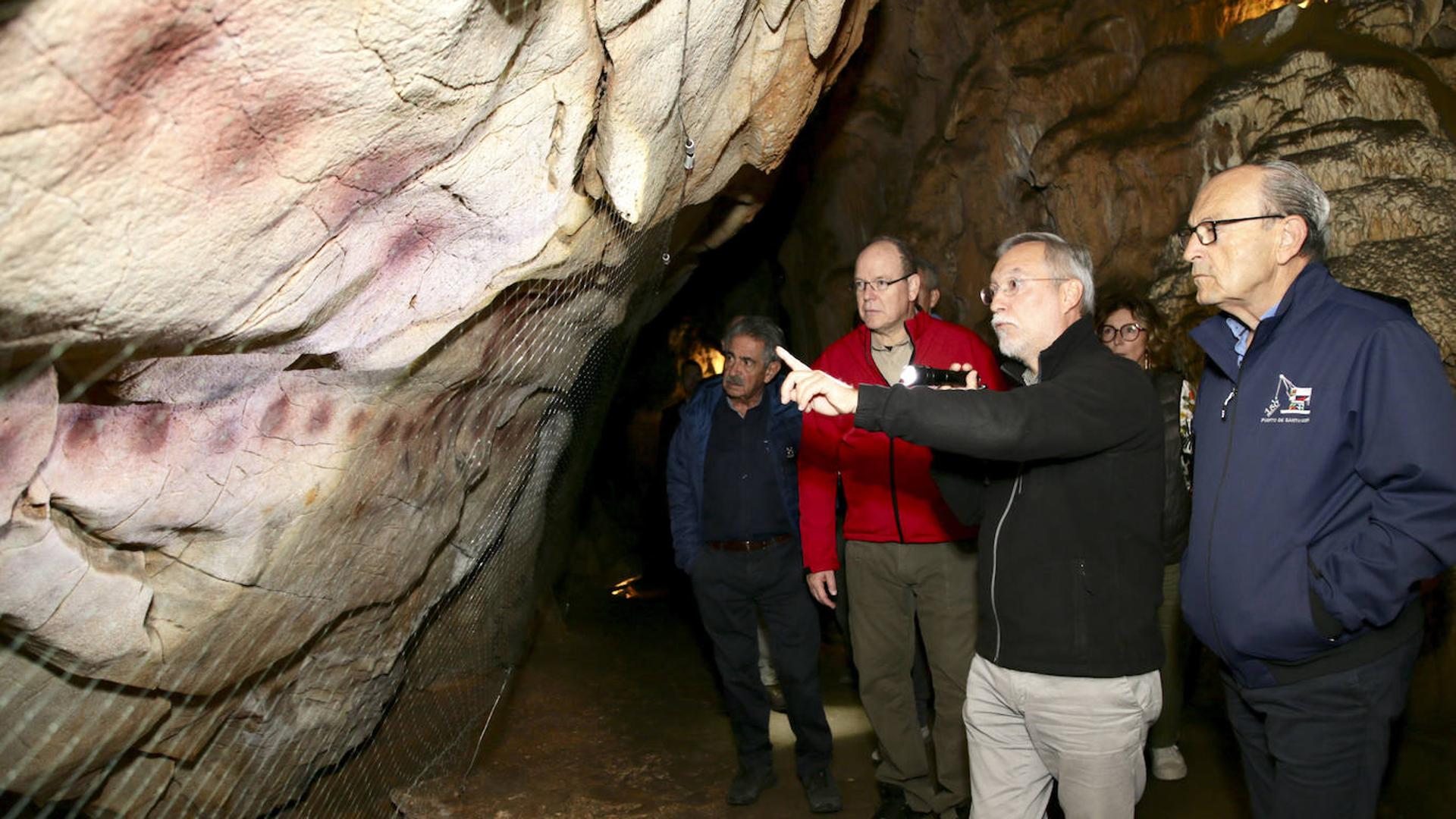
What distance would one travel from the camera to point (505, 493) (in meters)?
5.19

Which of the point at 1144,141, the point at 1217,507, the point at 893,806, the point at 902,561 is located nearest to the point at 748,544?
the point at 902,561

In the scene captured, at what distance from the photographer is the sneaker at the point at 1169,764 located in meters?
4.29

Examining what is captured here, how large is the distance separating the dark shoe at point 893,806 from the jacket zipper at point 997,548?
1.62 meters

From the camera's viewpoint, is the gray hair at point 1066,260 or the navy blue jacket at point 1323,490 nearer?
the navy blue jacket at point 1323,490

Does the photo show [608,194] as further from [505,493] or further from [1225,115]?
[1225,115]

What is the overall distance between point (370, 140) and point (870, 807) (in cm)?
346

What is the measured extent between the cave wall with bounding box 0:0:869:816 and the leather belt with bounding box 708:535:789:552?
1192 mm

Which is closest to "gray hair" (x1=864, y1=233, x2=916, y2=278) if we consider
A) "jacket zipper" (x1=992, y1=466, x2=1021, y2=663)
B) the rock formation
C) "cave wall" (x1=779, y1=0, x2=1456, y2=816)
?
"jacket zipper" (x1=992, y1=466, x2=1021, y2=663)

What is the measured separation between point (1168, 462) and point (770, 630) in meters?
1.84

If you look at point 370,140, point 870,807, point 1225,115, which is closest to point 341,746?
point 870,807

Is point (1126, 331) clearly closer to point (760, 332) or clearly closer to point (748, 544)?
point (760, 332)

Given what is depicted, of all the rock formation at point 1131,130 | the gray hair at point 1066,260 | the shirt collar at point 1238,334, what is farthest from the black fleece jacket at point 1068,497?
the rock formation at point 1131,130

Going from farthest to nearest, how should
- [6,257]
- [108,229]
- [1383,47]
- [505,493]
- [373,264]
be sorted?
1. [1383,47]
2. [505,493]
3. [373,264]
4. [108,229]
5. [6,257]

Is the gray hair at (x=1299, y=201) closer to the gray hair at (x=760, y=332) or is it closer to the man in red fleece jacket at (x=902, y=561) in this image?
the man in red fleece jacket at (x=902, y=561)
